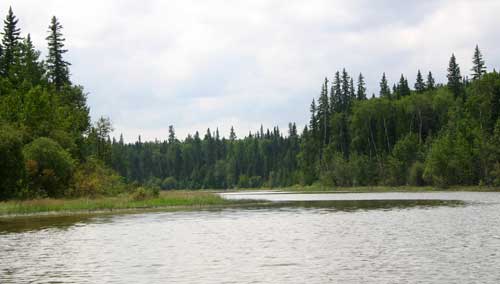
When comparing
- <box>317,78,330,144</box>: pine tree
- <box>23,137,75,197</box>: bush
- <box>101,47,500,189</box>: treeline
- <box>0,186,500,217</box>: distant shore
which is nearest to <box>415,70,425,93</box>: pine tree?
<box>101,47,500,189</box>: treeline

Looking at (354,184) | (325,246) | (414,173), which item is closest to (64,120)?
(325,246)

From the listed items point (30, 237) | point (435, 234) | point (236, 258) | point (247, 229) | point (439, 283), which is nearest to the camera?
point (439, 283)

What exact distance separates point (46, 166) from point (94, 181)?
9.13 metres

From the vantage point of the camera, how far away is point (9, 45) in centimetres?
10088

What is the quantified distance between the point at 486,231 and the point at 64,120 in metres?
69.4

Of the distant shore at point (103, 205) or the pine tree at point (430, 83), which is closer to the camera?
the distant shore at point (103, 205)

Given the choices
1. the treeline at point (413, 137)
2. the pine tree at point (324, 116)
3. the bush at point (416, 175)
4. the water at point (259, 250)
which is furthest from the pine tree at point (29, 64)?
the pine tree at point (324, 116)

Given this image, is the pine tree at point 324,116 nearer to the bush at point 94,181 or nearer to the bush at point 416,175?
the bush at point 416,175

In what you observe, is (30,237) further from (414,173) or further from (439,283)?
(414,173)

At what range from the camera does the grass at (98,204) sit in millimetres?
64188

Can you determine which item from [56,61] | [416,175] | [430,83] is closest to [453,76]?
[430,83]

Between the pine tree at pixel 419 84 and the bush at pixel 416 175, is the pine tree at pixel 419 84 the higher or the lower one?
the higher one

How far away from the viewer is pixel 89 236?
4278 cm

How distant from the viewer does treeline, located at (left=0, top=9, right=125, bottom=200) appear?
70938mm
